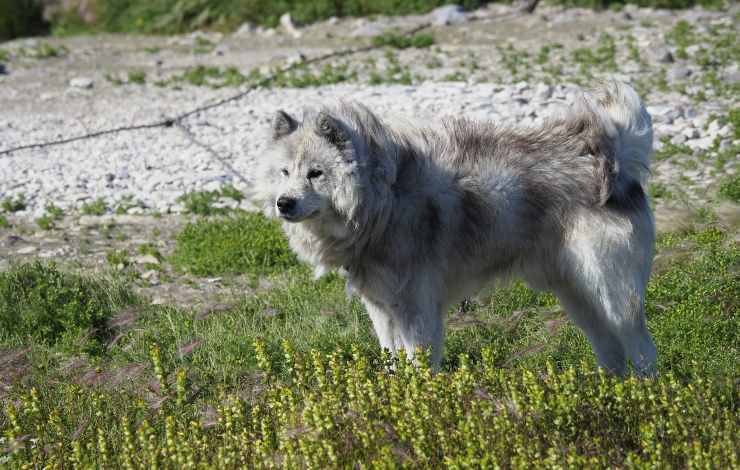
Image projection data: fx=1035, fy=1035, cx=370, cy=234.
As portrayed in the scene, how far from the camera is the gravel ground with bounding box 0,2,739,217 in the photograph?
11.9m

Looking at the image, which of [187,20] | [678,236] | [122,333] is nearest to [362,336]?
[122,333]

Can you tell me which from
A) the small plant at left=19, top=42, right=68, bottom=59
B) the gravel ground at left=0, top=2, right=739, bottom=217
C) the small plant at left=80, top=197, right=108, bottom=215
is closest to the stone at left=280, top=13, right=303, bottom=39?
the gravel ground at left=0, top=2, right=739, bottom=217

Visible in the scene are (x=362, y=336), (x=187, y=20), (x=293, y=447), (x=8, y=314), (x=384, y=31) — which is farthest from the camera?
(x=187, y=20)

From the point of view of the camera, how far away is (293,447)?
15.5ft

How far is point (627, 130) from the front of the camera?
6395 millimetres

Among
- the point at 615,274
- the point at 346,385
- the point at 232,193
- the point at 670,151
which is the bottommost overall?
the point at 670,151

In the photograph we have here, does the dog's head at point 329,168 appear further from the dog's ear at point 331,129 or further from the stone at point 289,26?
the stone at point 289,26

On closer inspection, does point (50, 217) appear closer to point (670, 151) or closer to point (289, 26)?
point (670, 151)

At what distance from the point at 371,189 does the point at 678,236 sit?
4.03 m

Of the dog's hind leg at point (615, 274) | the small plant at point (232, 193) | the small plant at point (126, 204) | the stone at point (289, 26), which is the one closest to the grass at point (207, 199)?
the small plant at point (232, 193)

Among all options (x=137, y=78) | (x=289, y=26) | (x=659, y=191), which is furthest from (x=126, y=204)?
(x=289, y=26)

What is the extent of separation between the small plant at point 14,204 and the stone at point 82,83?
4.76 meters

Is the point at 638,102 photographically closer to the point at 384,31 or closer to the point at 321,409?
the point at 321,409

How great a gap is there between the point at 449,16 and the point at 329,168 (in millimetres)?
12939
